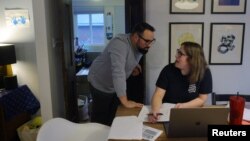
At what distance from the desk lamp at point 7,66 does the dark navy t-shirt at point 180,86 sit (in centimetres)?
196

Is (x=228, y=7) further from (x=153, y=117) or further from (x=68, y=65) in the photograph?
(x=68, y=65)

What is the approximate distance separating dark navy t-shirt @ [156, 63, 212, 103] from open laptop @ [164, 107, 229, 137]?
1.76 ft

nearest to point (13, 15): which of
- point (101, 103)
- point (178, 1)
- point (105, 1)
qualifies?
point (101, 103)

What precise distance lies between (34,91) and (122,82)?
190 centimetres

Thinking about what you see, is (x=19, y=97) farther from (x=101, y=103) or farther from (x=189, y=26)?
(x=189, y=26)

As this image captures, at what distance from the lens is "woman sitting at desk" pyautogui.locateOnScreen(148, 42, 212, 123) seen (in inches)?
73.2

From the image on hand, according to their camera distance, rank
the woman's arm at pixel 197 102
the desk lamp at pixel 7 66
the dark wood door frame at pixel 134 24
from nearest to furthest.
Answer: the woman's arm at pixel 197 102, the dark wood door frame at pixel 134 24, the desk lamp at pixel 7 66

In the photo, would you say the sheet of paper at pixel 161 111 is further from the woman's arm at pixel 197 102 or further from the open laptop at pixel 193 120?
the open laptop at pixel 193 120

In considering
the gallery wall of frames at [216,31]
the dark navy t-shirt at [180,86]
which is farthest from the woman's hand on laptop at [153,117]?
the gallery wall of frames at [216,31]

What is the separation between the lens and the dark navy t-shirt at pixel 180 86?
6.19 feet

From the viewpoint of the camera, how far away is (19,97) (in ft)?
9.84

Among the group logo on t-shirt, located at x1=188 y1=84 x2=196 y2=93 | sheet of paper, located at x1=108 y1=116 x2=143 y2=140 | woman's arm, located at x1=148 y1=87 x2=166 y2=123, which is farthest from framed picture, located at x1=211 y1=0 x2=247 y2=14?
sheet of paper, located at x1=108 y1=116 x2=143 y2=140

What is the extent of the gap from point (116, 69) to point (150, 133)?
63cm

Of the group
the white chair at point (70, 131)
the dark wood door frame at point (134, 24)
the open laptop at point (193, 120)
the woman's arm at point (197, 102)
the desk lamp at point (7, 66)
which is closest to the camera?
the open laptop at point (193, 120)
